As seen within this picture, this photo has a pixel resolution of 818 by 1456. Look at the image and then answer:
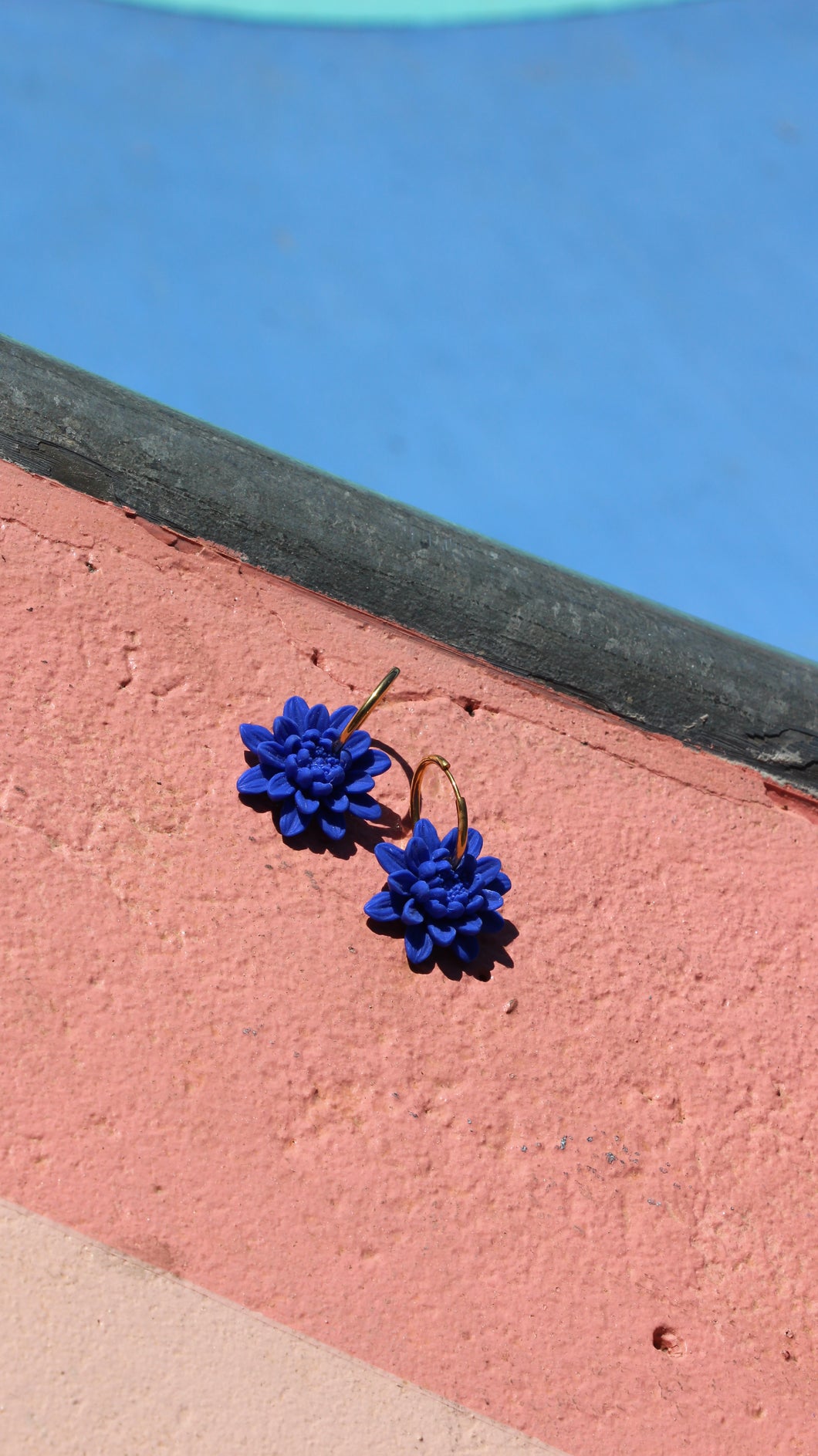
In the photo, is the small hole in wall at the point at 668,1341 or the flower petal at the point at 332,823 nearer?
the small hole in wall at the point at 668,1341

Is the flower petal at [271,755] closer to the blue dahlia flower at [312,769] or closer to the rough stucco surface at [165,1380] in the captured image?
the blue dahlia flower at [312,769]

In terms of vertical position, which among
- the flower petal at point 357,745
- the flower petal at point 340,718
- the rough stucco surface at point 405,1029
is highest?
the flower petal at point 340,718

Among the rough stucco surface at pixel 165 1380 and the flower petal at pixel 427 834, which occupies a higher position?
the flower petal at pixel 427 834

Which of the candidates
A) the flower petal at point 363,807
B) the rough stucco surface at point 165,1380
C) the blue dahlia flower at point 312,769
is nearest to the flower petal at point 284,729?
the blue dahlia flower at point 312,769

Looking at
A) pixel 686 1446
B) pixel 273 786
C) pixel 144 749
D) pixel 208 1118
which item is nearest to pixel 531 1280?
pixel 686 1446

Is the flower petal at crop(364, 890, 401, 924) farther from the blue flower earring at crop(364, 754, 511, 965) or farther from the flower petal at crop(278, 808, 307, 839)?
the flower petal at crop(278, 808, 307, 839)

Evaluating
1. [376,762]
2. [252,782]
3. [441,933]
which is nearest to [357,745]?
[376,762]
